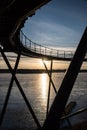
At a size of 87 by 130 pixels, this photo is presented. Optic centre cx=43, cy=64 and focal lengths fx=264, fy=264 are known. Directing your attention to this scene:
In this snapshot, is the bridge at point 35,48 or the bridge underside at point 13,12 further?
the bridge underside at point 13,12

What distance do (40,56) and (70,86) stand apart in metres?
10.9

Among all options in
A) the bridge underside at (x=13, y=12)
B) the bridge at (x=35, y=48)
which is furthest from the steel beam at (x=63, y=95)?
the bridge underside at (x=13, y=12)

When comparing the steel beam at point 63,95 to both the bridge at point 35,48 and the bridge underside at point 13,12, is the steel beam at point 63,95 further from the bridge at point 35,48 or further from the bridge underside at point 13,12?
the bridge underside at point 13,12

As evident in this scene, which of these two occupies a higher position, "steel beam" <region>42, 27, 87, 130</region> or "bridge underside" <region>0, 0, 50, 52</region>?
"steel beam" <region>42, 27, 87, 130</region>

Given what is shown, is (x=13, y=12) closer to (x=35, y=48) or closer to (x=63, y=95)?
(x=63, y=95)

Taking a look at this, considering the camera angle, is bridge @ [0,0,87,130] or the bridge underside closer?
bridge @ [0,0,87,130]

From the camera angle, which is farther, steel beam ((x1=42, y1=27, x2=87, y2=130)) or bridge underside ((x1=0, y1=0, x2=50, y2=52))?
bridge underside ((x1=0, y1=0, x2=50, y2=52))

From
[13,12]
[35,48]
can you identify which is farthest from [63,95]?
[35,48]

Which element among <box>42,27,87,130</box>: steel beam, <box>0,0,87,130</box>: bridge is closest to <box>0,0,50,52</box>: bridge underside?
<box>0,0,87,130</box>: bridge

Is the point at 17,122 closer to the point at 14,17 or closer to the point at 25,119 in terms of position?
the point at 25,119

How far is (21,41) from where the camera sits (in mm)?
12266

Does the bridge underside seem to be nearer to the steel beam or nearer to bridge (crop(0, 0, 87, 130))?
bridge (crop(0, 0, 87, 130))

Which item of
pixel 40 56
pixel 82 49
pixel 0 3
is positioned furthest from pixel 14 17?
pixel 40 56

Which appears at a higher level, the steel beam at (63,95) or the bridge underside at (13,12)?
the steel beam at (63,95)
